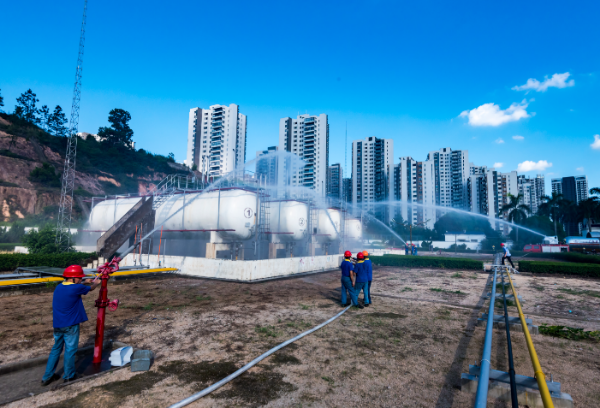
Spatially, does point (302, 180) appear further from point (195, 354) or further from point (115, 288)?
point (195, 354)

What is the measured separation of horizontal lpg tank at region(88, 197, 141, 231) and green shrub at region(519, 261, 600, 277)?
29.4m

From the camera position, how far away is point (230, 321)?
8406 mm

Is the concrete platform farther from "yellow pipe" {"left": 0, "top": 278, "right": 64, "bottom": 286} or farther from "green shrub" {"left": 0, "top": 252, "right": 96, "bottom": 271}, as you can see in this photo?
"yellow pipe" {"left": 0, "top": 278, "right": 64, "bottom": 286}

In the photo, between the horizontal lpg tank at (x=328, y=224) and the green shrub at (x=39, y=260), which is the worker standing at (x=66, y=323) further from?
the horizontal lpg tank at (x=328, y=224)

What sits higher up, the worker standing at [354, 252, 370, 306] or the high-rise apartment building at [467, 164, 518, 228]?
the high-rise apartment building at [467, 164, 518, 228]

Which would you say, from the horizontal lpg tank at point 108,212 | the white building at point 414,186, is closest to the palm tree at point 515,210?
the white building at point 414,186

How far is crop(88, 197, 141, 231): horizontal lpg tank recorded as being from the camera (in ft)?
80.8

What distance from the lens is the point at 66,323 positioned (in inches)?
187

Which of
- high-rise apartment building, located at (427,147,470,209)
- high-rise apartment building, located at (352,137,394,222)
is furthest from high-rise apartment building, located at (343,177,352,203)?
high-rise apartment building, located at (427,147,470,209)

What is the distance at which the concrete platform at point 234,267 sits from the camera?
1579 centimetres

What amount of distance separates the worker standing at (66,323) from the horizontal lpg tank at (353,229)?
2715cm

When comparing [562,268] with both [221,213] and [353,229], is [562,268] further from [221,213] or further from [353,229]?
[221,213]

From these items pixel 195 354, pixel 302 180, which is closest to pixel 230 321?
pixel 195 354

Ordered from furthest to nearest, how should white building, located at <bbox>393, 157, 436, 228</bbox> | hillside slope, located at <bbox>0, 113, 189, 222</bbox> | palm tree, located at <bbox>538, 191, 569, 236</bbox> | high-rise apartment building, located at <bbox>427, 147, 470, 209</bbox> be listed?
1. high-rise apartment building, located at <bbox>427, 147, 470, 209</bbox>
2. white building, located at <bbox>393, 157, 436, 228</bbox>
3. palm tree, located at <bbox>538, 191, 569, 236</bbox>
4. hillside slope, located at <bbox>0, 113, 189, 222</bbox>
